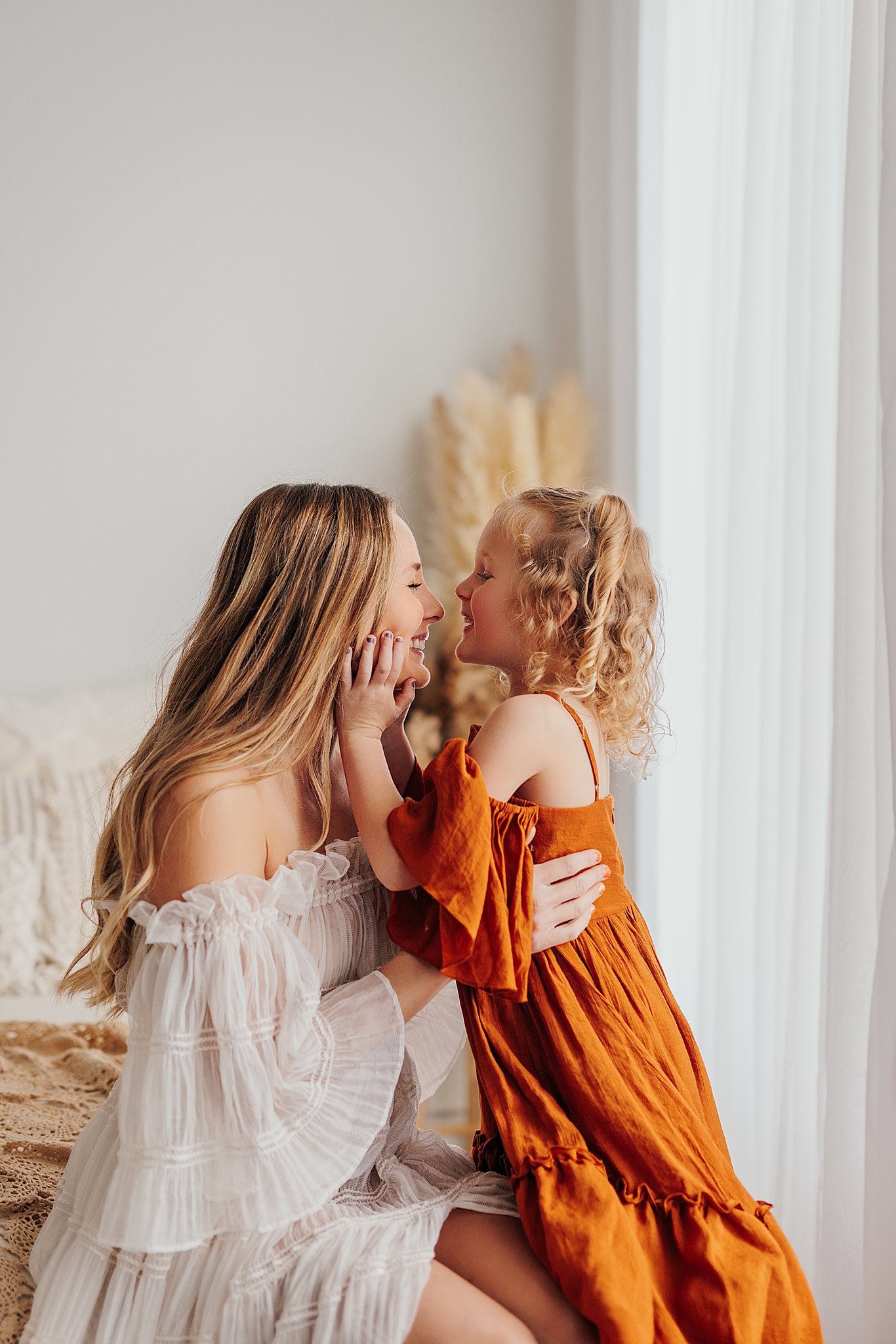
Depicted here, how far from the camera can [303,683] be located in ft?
3.88

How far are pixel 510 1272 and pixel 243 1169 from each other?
0.26 meters

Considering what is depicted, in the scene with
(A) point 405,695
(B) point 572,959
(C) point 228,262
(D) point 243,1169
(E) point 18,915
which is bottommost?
(E) point 18,915

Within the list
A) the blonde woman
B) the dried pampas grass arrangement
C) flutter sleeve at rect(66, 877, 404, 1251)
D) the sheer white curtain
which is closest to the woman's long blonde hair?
the blonde woman

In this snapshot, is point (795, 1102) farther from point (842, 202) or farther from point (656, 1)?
point (656, 1)

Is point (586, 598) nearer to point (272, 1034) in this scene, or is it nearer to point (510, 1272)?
point (272, 1034)

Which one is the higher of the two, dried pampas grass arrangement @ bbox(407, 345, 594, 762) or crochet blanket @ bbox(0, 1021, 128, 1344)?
dried pampas grass arrangement @ bbox(407, 345, 594, 762)

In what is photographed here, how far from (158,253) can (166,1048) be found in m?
2.19

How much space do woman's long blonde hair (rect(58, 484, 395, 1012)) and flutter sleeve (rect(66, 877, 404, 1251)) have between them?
0.41 feet

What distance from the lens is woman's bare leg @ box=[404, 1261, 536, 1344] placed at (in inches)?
36.2

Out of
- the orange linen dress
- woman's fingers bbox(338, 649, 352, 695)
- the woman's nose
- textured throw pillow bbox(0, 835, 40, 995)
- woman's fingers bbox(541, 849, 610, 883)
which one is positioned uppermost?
the woman's nose

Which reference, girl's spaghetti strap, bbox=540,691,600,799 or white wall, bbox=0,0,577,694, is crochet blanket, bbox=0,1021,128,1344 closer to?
girl's spaghetti strap, bbox=540,691,600,799

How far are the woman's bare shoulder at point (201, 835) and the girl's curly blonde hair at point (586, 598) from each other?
0.39m

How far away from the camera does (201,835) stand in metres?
1.08

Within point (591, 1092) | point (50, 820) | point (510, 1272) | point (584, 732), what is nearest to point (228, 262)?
point (50, 820)
